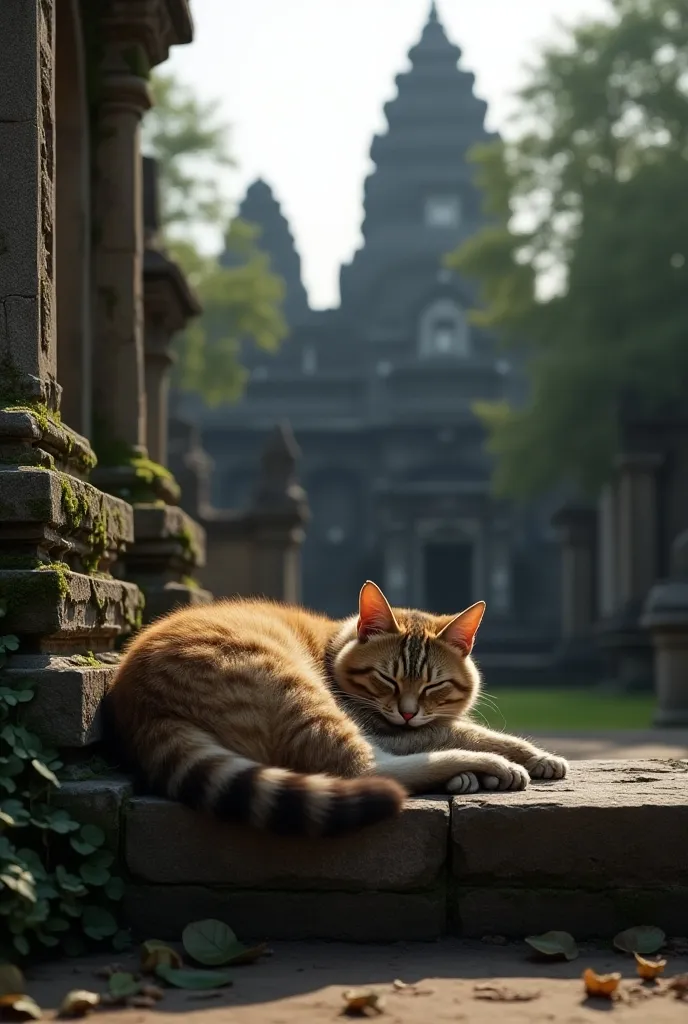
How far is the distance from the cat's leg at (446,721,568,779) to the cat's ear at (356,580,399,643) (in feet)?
1.29

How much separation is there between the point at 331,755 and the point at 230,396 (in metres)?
26.6

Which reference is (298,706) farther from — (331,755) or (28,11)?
(28,11)

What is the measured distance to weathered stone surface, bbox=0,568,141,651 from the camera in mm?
4324

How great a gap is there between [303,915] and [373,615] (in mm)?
1105

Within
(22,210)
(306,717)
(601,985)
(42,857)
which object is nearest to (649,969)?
(601,985)

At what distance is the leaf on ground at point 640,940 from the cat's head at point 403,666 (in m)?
1.05

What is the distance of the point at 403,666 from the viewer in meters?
4.73

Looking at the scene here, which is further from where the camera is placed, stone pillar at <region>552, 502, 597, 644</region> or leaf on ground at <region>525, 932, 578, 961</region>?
stone pillar at <region>552, 502, 597, 644</region>

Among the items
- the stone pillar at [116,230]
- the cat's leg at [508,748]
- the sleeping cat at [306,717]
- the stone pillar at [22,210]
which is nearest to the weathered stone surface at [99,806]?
the sleeping cat at [306,717]

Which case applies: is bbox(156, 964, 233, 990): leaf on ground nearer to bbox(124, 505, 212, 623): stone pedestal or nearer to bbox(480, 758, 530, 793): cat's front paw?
bbox(480, 758, 530, 793): cat's front paw

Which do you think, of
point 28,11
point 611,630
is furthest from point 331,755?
point 611,630

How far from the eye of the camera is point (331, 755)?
13.7 feet

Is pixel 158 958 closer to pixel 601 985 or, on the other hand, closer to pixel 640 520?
pixel 601 985

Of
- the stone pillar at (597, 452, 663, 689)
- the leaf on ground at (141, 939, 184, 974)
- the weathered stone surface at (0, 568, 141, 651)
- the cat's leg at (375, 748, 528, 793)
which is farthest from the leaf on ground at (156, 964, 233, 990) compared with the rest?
the stone pillar at (597, 452, 663, 689)
